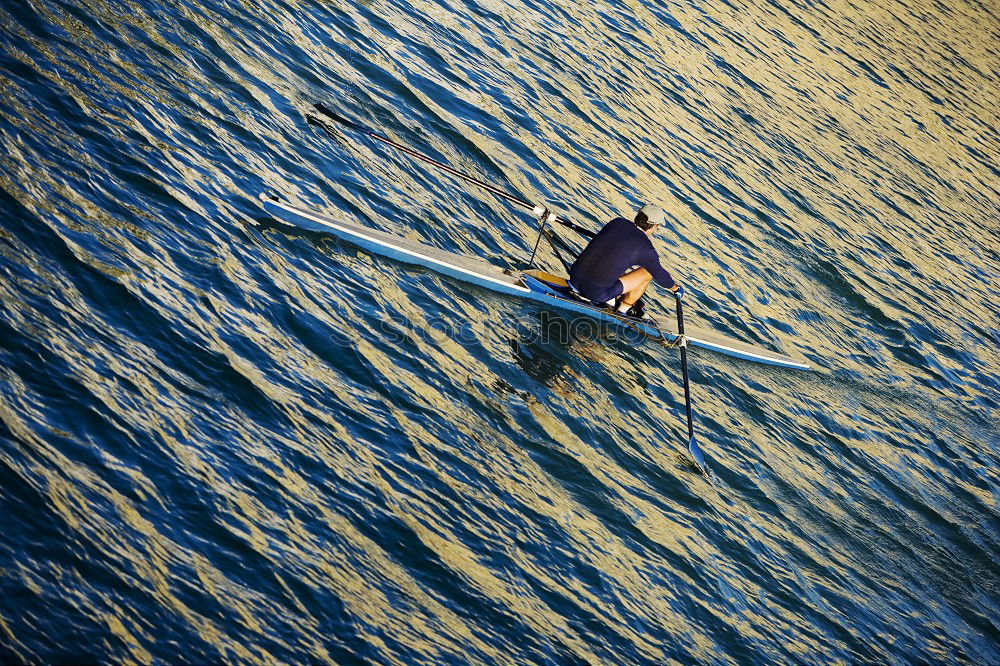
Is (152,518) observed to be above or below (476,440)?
below

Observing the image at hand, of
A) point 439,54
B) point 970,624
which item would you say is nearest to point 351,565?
point 970,624

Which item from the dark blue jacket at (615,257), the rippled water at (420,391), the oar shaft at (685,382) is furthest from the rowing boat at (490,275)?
the oar shaft at (685,382)

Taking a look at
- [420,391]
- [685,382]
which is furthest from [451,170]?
[685,382]

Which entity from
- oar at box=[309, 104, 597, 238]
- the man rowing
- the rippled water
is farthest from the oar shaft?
oar at box=[309, 104, 597, 238]

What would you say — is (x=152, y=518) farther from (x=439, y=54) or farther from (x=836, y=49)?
(x=836, y=49)

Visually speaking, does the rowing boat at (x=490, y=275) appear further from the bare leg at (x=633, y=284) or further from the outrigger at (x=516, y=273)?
the bare leg at (x=633, y=284)

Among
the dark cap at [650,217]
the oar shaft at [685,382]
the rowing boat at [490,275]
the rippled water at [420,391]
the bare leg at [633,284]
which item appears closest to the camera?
the rippled water at [420,391]

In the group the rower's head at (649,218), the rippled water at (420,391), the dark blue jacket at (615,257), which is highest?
the rower's head at (649,218)
